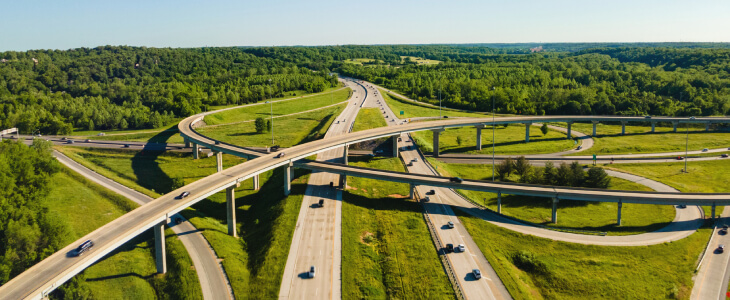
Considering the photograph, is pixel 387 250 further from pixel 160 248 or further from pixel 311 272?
pixel 160 248

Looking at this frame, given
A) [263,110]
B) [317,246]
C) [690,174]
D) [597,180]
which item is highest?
[263,110]

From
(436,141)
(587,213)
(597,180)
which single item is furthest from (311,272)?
(436,141)

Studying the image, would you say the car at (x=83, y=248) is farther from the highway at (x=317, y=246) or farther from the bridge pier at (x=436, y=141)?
the bridge pier at (x=436, y=141)

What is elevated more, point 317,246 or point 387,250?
point 317,246

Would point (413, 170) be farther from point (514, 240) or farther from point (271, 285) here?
point (271, 285)

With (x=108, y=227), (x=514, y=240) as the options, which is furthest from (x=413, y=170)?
(x=108, y=227)
